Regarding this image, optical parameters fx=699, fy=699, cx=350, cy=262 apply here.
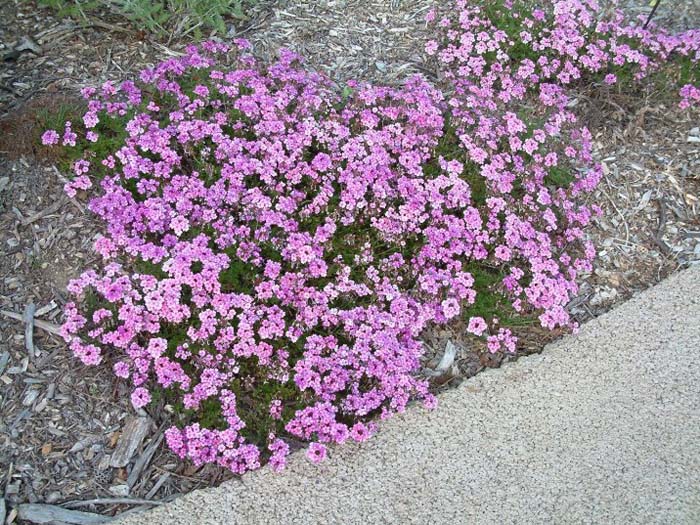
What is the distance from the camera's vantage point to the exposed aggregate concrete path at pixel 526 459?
9.57 ft

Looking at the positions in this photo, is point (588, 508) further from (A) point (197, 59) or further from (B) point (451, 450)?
(A) point (197, 59)

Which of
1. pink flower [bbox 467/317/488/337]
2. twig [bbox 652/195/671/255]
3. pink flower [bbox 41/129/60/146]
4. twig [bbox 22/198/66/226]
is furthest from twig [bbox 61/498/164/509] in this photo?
twig [bbox 652/195/671/255]

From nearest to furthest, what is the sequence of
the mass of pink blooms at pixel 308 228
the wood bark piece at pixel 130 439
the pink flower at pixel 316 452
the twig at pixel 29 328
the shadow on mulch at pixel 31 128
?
the pink flower at pixel 316 452, the wood bark piece at pixel 130 439, the mass of pink blooms at pixel 308 228, the twig at pixel 29 328, the shadow on mulch at pixel 31 128

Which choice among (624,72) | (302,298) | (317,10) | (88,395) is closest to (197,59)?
(317,10)

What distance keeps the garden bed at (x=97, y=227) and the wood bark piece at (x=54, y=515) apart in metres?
0.06

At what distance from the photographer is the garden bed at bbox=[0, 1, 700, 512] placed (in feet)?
10.2

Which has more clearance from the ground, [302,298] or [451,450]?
[302,298]

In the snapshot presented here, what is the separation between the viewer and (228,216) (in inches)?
148

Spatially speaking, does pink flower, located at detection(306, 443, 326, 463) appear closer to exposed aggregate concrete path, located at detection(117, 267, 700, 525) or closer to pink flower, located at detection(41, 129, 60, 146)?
exposed aggregate concrete path, located at detection(117, 267, 700, 525)

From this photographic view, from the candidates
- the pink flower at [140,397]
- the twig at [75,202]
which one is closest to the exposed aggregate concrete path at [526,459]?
the pink flower at [140,397]

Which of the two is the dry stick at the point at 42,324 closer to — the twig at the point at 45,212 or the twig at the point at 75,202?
the twig at the point at 45,212

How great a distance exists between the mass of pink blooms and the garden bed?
0.57 ft

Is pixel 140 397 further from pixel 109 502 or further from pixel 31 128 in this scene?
pixel 31 128

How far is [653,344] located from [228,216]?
2376 millimetres
